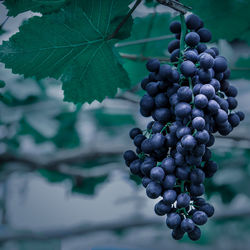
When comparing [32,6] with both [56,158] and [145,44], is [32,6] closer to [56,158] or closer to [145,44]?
[145,44]

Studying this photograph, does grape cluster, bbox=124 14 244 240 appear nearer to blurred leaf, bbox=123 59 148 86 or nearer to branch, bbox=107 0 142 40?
branch, bbox=107 0 142 40

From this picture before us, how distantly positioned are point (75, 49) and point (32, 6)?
0.52 ft

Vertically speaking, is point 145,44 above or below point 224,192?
above

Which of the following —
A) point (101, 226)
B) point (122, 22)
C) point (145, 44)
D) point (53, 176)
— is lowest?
point (101, 226)

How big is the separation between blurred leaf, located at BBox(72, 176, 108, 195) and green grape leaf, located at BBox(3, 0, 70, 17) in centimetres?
154

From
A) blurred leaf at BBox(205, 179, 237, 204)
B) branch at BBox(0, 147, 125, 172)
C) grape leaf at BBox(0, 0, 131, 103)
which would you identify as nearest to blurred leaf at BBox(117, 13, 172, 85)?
grape leaf at BBox(0, 0, 131, 103)

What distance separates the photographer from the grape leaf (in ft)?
3.12

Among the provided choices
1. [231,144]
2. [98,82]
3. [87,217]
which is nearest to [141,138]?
[98,82]

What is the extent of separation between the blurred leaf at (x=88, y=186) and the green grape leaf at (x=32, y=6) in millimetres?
1544

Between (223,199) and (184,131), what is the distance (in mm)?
1743

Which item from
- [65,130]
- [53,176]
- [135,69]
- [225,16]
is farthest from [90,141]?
[225,16]

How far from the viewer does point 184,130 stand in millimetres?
739

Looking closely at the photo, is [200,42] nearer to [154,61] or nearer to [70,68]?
[154,61]

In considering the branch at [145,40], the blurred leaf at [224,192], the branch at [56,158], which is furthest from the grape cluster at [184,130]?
the blurred leaf at [224,192]
